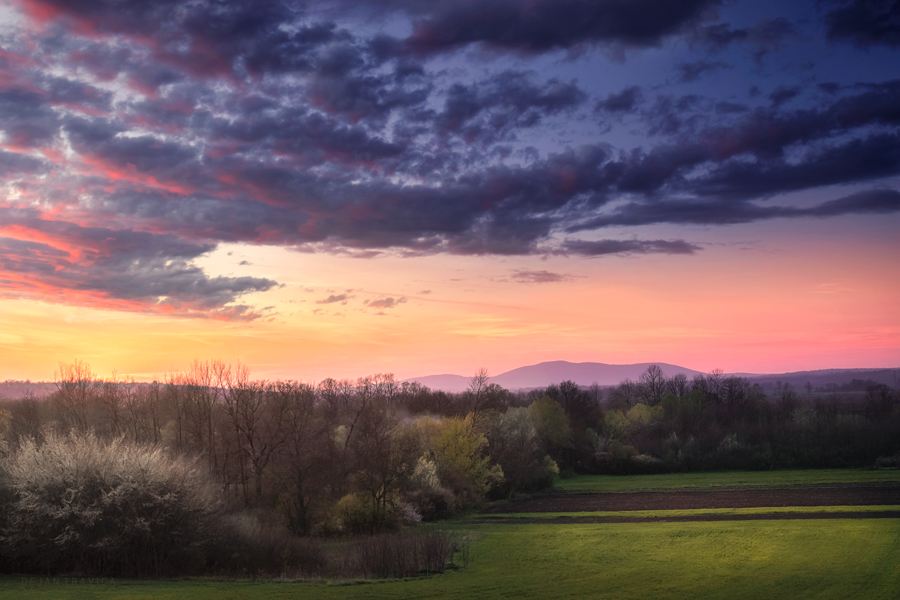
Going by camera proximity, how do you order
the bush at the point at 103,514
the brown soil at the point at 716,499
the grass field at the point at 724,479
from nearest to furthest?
the bush at the point at 103,514
the brown soil at the point at 716,499
the grass field at the point at 724,479

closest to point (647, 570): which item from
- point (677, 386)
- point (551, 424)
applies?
point (551, 424)

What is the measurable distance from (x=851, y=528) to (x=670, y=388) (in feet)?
388

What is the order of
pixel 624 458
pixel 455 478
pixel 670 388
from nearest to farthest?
pixel 455 478, pixel 624 458, pixel 670 388

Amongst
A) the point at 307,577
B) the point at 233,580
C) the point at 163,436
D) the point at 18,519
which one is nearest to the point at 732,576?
the point at 307,577

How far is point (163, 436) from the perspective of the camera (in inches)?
2576

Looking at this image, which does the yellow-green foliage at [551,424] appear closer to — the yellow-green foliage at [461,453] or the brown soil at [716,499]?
the brown soil at [716,499]

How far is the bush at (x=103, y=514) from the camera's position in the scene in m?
30.6

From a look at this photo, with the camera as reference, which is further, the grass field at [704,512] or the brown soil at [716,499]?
the brown soil at [716,499]

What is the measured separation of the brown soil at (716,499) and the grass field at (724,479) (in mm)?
5153

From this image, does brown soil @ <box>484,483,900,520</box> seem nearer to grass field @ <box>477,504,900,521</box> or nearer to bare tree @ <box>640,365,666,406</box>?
grass field @ <box>477,504,900,521</box>

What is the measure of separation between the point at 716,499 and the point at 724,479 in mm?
22638

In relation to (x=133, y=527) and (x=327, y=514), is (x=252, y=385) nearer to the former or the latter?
(x=327, y=514)

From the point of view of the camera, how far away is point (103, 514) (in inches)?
1234

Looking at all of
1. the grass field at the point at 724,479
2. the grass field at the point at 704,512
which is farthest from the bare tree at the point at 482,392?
the grass field at the point at 704,512
